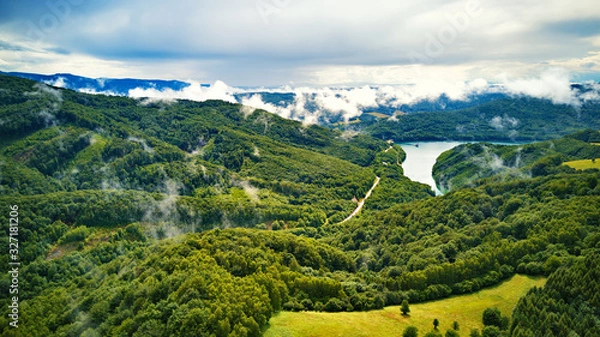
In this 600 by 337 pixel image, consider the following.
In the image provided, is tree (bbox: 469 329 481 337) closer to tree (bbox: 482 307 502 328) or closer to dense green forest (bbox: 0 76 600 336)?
dense green forest (bbox: 0 76 600 336)

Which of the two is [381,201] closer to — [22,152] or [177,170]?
[177,170]

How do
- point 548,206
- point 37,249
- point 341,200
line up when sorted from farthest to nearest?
point 341,200, point 37,249, point 548,206

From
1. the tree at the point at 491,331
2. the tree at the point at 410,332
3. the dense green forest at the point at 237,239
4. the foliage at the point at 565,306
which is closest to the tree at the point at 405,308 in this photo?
the dense green forest at the point at 237,239

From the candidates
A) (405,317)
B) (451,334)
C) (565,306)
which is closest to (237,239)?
(405,317)

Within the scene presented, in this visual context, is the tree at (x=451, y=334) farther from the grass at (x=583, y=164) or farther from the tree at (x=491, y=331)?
the grass at (x=583, y=164)

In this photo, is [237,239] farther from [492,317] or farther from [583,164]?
[583,164]

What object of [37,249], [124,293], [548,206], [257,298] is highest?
[548,206]

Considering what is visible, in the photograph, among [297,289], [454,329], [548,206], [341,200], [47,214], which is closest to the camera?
[454,329]

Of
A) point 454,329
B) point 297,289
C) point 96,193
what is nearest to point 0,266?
point 96,193
